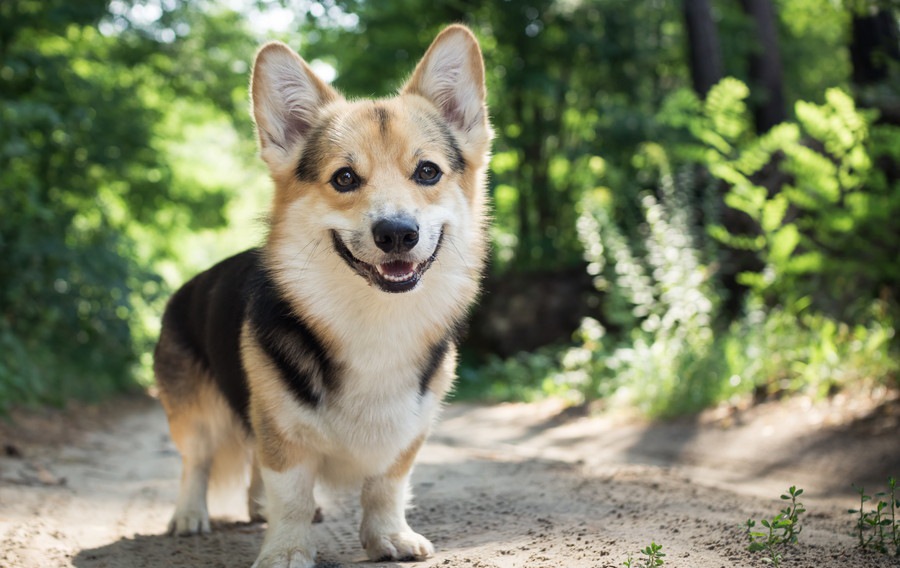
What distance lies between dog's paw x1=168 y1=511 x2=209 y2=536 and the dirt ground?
0.07 metres

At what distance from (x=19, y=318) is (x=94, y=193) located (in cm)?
242

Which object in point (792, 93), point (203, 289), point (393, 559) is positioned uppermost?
point (792, 93)

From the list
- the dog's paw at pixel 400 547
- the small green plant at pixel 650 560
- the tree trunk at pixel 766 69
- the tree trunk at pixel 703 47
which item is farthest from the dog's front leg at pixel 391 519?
the tree trunk at pixel 766 69

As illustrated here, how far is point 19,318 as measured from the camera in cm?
907

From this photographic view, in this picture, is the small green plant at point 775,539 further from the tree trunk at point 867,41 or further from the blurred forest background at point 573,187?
the tree trunk at point 867,41

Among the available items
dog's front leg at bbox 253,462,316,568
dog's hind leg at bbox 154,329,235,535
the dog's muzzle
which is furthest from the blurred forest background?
dog's front leg at bbox 253,462,316,568

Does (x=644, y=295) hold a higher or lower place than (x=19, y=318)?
higher

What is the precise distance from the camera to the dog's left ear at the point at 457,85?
391cm

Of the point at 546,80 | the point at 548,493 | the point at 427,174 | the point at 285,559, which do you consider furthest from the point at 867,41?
the point at 285,559

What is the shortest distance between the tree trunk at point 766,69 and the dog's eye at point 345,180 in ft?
36.8

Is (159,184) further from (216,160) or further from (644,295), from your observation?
(216,160)

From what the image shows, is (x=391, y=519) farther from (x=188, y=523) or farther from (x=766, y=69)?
(x=766, y=69)

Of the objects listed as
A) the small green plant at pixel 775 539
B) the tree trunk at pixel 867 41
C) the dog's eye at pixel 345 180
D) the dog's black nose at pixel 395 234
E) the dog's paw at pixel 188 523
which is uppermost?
the tree trunk at pixel 867 41

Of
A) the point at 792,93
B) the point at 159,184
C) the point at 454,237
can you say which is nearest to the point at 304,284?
the point at 454,237
